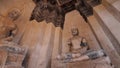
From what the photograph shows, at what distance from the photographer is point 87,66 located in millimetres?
2568

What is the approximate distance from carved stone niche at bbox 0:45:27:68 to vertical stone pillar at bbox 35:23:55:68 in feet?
1.51

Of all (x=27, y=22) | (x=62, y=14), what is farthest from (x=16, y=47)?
(x=62, y=14)

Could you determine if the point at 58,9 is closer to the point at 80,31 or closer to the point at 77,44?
the point at 80,31

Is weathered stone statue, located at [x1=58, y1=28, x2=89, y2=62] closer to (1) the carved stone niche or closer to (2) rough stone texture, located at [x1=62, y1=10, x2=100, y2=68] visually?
(2) rough stone texture, located at [x1=62, y1=10, x2=100, y2=68]

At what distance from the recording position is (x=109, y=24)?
3441 mm

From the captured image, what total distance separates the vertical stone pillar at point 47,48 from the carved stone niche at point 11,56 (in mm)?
459

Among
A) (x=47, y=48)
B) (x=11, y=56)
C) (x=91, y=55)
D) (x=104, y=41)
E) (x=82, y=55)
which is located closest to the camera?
(x=91, y=55)

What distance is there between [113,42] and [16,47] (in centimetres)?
203

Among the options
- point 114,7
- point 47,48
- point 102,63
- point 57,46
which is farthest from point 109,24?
point 47,48

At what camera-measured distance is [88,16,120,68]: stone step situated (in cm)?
291

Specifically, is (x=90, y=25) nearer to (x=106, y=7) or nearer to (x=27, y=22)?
(x=106, y=7)

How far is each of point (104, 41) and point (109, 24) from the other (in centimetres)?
40

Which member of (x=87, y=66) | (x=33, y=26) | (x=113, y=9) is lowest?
(x=33, y=26)

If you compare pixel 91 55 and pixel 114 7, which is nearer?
pixel 91 55
